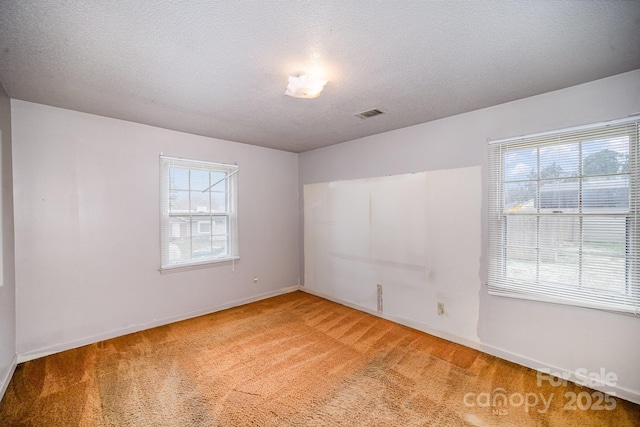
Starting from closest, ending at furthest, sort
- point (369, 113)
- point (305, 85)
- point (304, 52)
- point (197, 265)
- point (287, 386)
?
point (304, 52), point (305, 85), point (287, 386), point (369, 113), point (197, 265)

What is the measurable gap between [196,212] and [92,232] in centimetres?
112

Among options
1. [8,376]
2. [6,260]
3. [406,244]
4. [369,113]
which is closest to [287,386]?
[406,244]

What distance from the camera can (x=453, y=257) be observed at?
299 cm

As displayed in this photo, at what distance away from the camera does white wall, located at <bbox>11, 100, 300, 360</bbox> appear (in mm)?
2607

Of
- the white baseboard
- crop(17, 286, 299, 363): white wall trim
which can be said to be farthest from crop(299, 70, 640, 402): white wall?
crop(17, 286, 299, 363): white wall trim

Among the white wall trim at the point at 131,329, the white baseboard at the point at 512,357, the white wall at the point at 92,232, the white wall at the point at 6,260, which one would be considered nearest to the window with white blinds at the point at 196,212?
the white wall at the point at 92,232

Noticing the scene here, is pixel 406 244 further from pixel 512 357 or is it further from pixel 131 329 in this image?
pixel 131 329

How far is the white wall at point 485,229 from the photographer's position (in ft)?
6.84

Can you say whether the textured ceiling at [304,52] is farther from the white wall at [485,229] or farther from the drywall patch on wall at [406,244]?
the drywall patch on wall at [406,244]

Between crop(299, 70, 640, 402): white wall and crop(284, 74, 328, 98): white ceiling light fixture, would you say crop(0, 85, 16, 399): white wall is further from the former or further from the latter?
crop(299, 70, 640, 402): white wall

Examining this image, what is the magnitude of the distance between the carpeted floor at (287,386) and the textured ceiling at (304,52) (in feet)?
8.05

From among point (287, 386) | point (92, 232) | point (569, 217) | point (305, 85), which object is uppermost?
point (305, 85)

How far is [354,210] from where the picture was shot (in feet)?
13.2

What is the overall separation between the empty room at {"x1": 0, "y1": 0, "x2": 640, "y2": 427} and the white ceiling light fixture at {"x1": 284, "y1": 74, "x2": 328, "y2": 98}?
23 mm
